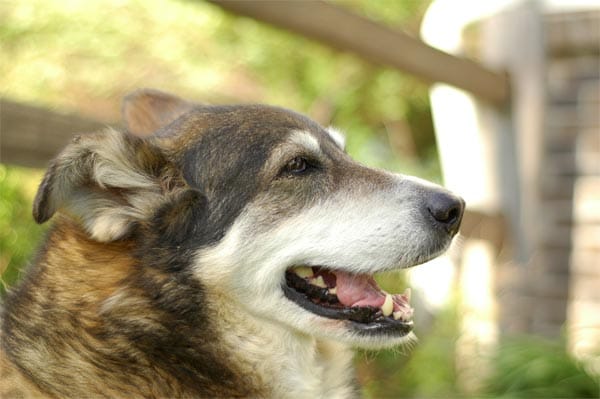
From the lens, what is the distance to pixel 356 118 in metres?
12.0

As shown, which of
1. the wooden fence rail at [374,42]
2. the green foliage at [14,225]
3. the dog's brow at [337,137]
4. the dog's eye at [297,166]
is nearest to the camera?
the dog's eye at [297,166]

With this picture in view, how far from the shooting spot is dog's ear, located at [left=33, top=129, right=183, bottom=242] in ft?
8.91

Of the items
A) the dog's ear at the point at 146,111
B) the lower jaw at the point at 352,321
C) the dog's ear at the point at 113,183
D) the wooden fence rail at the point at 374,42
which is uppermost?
the wooden fence rail at the point at 374,42

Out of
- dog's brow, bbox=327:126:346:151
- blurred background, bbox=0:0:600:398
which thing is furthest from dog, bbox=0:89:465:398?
blurred background, bbox=0:0:600:398

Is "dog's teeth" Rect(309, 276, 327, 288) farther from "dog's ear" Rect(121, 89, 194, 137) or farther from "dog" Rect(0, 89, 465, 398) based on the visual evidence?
"dog's ear" Rect(121, 89, 194, 137)

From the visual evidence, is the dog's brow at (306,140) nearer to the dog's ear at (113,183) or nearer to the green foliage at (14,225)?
the dog's ear at (113,183)

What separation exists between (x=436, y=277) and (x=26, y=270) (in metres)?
4.77

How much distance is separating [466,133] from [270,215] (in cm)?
440

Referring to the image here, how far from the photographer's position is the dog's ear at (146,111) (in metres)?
3.76

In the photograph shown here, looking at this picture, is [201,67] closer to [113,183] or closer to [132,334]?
[113,183]

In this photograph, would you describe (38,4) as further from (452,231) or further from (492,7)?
(452,231)

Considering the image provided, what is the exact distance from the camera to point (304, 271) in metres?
2.97

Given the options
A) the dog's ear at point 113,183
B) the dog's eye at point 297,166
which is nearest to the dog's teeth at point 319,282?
the dog's eye at point 297,166

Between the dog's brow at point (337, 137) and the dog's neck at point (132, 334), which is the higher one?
the dog's brow at point (337, 137)
